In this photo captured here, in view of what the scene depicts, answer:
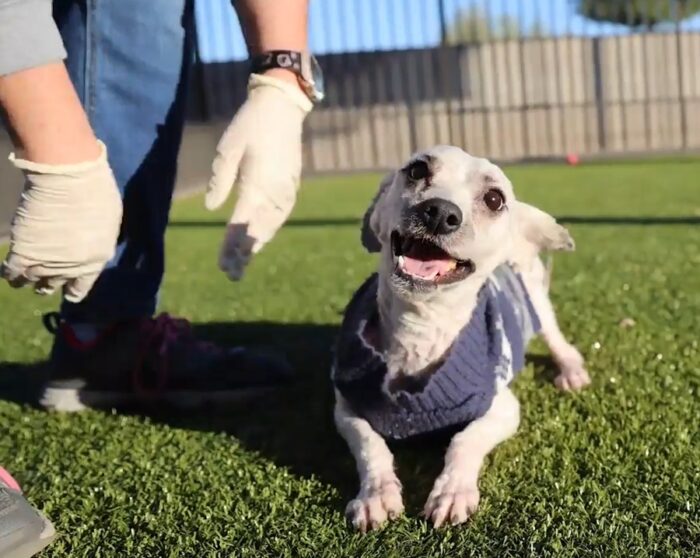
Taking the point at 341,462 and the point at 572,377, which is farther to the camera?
the point at 572,377

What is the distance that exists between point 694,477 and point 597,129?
9.27 m

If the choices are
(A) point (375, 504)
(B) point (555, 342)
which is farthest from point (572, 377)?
(A) point (375, 504)

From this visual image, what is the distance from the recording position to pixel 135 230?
164 centimetres

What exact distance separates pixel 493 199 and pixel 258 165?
351mm

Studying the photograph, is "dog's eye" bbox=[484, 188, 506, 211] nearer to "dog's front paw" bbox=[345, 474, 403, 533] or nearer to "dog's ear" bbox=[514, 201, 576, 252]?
"dog's ear" bbox=[514, 201, 576, 252]

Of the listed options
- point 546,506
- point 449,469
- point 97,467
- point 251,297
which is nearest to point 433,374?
point 449,469

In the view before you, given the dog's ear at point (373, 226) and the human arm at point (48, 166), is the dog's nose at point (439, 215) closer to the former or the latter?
the dog's ear at point (373, 226)

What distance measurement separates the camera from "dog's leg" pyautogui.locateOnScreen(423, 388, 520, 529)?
1.09 m

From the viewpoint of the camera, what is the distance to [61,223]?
115cm

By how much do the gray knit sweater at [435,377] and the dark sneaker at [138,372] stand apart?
12.4 inches

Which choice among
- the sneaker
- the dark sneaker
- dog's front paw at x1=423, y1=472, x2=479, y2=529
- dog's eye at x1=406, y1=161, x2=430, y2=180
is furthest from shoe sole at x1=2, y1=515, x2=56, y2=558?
dog's eye at x1=406, y1=161, x2=430, y2=180

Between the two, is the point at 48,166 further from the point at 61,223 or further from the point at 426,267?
the point at 426,267

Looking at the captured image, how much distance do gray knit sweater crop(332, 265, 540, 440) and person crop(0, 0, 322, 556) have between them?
0.70 ft

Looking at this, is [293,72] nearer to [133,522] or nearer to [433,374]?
[433,374]
